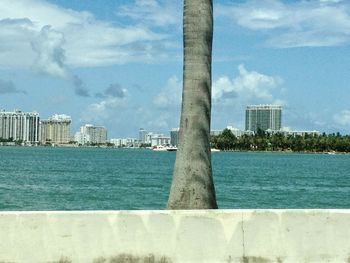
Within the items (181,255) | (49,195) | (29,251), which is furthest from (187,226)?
(49,195)

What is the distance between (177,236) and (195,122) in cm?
218

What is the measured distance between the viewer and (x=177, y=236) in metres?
9.09

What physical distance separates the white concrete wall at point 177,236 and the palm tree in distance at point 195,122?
1338 millimetres

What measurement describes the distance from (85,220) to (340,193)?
42081 millimetres

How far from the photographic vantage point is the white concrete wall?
8.90 meters

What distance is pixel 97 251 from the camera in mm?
8969

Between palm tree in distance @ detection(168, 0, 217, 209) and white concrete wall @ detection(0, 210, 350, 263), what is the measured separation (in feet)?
4.39

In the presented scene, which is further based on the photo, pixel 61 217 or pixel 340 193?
pixel 340 193

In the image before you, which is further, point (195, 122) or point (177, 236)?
point (195, 122)

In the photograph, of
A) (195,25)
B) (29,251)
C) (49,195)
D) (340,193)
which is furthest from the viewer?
(340,193)

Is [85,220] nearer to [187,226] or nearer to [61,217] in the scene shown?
[61,217]

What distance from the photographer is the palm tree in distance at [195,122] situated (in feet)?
34.6

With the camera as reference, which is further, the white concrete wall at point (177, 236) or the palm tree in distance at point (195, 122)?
the palm tree in distance at point (195, 122)

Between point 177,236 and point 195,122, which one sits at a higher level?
point 195,122
